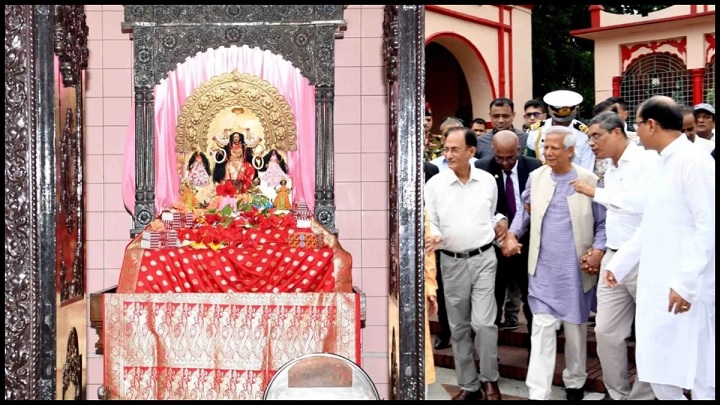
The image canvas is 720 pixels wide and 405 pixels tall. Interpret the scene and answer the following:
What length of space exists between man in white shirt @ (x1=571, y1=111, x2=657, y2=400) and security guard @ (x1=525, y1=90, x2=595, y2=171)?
1.40 metres

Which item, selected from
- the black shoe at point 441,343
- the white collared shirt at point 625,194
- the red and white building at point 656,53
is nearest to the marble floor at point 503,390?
the black shoe at point 441,343

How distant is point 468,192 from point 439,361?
1.63m

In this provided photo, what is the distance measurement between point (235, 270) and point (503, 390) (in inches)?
78.4

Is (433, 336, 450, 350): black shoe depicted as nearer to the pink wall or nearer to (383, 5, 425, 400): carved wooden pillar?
the pink wall

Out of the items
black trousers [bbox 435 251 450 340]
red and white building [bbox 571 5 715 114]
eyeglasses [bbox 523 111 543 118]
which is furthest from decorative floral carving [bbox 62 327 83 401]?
red and white building [bbox 571 5 715 114]

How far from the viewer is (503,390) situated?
5664 mm

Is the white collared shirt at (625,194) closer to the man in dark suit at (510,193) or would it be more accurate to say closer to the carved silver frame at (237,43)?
the man in dark suit at (510,193)

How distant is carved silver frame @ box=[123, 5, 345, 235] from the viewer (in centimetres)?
582

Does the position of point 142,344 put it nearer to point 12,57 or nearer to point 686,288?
point 12,57

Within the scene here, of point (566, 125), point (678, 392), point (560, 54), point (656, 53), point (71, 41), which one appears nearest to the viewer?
point (678, 392)

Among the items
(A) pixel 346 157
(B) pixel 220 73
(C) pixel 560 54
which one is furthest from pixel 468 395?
(C) pixel 560 54

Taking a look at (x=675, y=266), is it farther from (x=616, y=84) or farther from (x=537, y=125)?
(x=616, y=84)

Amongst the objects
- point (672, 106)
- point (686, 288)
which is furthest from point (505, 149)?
point (686, 288)

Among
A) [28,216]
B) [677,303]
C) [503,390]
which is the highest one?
[28,216]
